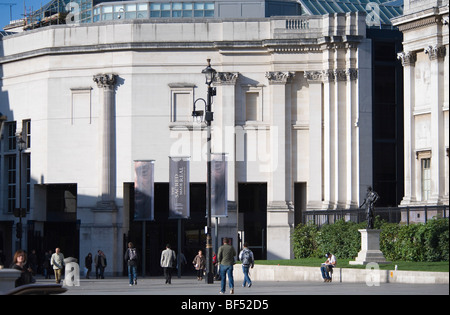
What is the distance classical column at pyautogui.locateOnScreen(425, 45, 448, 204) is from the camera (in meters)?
62.4

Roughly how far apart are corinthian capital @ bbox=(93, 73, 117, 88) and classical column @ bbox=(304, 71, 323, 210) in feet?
41.3

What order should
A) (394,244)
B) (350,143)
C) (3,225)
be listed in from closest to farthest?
1. (394,244)
2. (350,143)
3. (3,225)

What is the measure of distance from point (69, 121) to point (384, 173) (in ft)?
69.6

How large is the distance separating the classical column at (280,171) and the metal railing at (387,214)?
1.63m

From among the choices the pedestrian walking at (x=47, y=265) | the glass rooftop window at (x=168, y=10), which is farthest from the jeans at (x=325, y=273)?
the glass rooftop window at (x=168, y=10)

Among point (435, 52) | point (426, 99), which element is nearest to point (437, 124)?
point (426, 99)

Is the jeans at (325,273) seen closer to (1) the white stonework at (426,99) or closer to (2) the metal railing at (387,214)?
(2) the metal railing at (387,214)

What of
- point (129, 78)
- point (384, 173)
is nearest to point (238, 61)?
point (129, 78)

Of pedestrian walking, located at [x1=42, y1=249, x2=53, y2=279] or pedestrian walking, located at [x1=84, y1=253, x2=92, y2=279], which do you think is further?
pedestrian walking, located at [x1=42, y1=249, x2=53, y2=279]

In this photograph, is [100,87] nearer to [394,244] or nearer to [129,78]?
[129,78]

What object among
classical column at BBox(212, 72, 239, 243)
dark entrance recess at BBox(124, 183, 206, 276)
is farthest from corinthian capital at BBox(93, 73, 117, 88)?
classical column at BBox(212, 72, 239, 243)

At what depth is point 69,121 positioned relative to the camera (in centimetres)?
8025

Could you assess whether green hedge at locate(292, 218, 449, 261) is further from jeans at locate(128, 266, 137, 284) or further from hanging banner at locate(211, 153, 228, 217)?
jeans at locate(128, 266, 137, 284)

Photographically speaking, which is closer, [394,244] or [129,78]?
[394,244]
